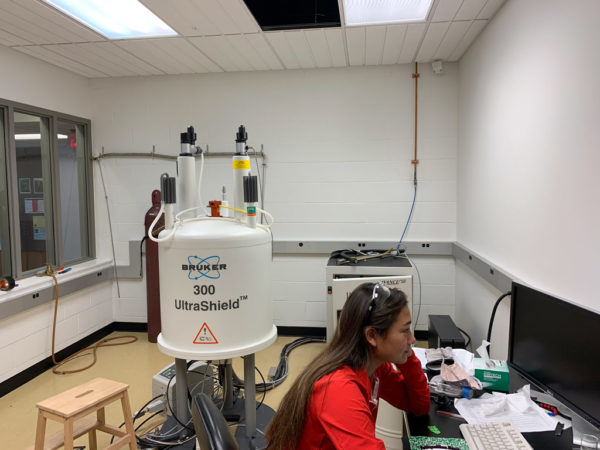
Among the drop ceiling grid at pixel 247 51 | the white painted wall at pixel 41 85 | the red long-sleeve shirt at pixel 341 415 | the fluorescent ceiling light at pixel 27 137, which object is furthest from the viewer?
the fluorescent ceiling light at pixel 27 137

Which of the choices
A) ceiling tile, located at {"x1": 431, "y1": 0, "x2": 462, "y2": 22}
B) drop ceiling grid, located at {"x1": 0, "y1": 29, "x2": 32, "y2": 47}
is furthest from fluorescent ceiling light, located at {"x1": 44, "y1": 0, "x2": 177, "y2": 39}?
ceiling tile, located at {"x1": 431, "y1": 0, "x2": 462, "y2": 22}

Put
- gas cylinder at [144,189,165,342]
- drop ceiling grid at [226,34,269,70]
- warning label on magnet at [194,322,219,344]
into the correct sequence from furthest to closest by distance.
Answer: gas cylinder at [144,189,165,342]
drop ceiling grid at [226,34,269,70]
warning label on magnet at [194,322,219,344]

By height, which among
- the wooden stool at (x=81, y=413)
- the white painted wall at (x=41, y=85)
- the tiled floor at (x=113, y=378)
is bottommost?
the tiled floor at (x=113, y=378)

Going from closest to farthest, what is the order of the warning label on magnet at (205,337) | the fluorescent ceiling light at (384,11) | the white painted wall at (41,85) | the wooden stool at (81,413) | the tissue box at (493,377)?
the tissue box at (493,377) → the warning label on magnet at (205,337) → the wooden stool at (81,413) → the fluorescent ceiling light at (384,11) → the white painted wall at (41,85)

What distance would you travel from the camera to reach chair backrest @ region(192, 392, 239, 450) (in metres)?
0.91

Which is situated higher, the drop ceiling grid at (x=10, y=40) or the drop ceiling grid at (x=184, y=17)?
the drop ceiling grid at (x=10, y=40)

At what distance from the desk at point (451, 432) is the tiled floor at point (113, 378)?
148 cm

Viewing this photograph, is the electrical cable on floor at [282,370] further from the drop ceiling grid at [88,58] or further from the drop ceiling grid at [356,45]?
the drop ceiling grid at [88,58]

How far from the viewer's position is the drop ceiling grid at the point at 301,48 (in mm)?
2848

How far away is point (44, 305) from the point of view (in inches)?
125

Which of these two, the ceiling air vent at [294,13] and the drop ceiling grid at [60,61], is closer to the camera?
the ceiling air vent at [294,13]

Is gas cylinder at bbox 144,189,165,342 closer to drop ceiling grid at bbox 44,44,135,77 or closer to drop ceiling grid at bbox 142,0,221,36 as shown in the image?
drop ceiling grid at bbox 44,44,135,77

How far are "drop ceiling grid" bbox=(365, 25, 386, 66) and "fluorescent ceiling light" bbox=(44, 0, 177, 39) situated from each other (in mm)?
1368

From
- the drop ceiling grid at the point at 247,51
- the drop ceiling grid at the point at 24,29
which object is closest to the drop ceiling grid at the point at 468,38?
the drop ceiling grid at the point at 247,51
